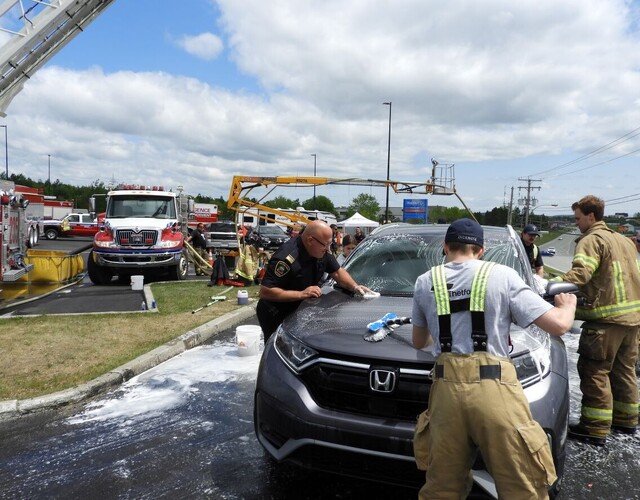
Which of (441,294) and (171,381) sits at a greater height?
(441,294)

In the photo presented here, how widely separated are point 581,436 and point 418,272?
168 cm

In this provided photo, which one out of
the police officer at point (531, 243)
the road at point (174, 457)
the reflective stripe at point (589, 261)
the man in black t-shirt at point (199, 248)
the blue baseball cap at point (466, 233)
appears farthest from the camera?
the man in black t-shirt at point (199, 248)

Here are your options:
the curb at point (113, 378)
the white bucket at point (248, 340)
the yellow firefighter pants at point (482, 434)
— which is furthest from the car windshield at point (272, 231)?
the yellow firefighter pants at point (482, 434)

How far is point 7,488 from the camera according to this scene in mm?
3131

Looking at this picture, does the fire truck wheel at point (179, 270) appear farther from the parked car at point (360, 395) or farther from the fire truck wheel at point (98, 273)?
the parked car at point (360, 395)

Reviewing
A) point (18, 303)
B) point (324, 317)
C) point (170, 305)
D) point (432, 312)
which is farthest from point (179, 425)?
point (18, 303)

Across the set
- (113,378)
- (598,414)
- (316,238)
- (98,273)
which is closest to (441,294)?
(316,238)

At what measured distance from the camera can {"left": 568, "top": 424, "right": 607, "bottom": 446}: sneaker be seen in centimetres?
374

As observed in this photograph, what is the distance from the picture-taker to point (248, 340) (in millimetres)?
5855

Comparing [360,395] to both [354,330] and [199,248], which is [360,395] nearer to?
[354,330]

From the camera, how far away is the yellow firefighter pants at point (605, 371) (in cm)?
374

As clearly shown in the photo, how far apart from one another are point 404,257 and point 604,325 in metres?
1.57

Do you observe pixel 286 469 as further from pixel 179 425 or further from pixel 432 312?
pixel 432 312

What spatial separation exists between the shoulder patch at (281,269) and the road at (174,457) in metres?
1.21
